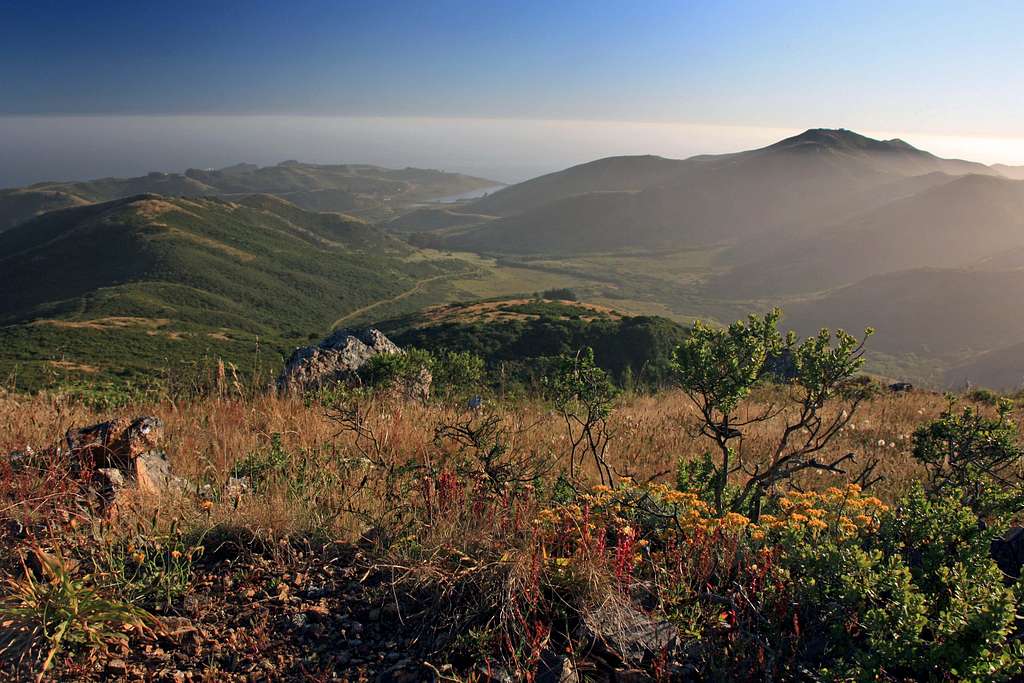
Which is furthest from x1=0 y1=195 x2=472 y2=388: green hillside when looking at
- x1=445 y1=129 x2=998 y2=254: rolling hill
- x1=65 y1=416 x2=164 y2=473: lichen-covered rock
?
x1=445 y1=129 x2=998 y2=254: rolling hill

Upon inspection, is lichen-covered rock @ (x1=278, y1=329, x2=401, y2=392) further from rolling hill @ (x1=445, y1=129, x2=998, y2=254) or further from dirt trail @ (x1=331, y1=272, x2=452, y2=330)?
rolling hill @ (x1=445, y1=129, x2=998, y2=254)

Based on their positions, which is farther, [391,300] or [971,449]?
[391,300]

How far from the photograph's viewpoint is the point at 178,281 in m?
80.6

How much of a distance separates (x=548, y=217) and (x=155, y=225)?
122 metres

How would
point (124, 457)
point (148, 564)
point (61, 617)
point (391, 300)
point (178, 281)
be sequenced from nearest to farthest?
point (61, 617)
point (148, 564)
point (124, 457)
point (178, 281)
point (391, 300)

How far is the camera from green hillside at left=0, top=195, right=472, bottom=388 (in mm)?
47250

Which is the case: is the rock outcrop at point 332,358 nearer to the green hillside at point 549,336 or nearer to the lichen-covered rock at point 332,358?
the lichen-covered rock at point 332,358

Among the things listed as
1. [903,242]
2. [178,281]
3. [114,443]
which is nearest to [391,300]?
[178,281]

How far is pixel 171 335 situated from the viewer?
174ft

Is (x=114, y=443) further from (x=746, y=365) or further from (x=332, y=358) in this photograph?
(x=332, y=358)

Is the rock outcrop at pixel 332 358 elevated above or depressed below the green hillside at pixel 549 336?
above


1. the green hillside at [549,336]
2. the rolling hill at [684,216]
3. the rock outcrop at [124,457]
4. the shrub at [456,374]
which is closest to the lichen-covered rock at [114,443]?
the rock outcrop at [124,457]

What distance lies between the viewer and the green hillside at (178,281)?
47.2 meters

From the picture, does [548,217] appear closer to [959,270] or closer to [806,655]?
[959,270]
